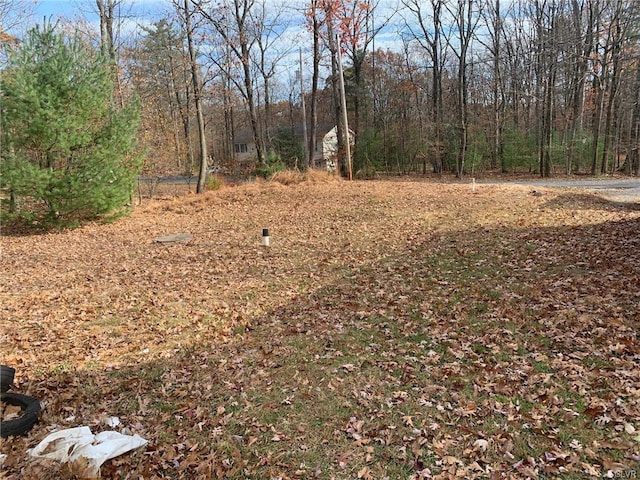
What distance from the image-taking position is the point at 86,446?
9.27 ft

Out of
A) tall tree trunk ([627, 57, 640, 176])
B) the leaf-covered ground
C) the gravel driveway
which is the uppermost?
tall tree trunk ([627, 57, 640, 176])

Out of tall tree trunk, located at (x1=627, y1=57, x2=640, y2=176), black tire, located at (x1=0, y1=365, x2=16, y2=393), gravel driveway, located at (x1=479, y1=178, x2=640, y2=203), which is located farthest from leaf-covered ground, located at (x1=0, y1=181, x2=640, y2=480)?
tall tree trunk, located at (x1=627, y1=57, x2=640, y2=176)

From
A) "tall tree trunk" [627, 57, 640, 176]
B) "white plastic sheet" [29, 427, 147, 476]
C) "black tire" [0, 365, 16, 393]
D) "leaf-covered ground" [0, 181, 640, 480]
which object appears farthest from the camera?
"tall tree trunk" [627, 57, 640, 176]

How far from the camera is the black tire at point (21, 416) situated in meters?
3.05

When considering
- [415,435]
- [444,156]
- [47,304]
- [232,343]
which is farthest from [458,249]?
[444,156]

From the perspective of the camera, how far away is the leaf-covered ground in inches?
112

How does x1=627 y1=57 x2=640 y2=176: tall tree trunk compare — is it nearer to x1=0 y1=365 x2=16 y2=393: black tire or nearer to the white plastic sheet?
the white plastic sheet

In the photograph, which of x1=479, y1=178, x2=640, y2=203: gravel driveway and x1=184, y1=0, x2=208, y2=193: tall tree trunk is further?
x1=184, y1=0, x2=208, y2=193: tall tree trunk

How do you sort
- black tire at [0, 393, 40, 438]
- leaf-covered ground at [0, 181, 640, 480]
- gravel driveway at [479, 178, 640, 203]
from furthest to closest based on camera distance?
gravel driveway at [479, 178, 640, 203] < black tire at [0, 393, 40, 438] < leaf-covered ground at [0, 181, 640, 480]

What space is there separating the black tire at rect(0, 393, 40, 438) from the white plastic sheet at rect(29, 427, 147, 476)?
30cm

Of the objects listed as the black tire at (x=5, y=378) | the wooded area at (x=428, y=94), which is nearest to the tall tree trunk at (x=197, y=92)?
the wooded area at (x=428, y=94)

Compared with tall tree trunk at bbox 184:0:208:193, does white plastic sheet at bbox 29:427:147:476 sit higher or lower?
lower

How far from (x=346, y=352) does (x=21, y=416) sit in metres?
2.79

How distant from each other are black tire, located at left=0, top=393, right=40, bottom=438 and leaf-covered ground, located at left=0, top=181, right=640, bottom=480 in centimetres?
11
